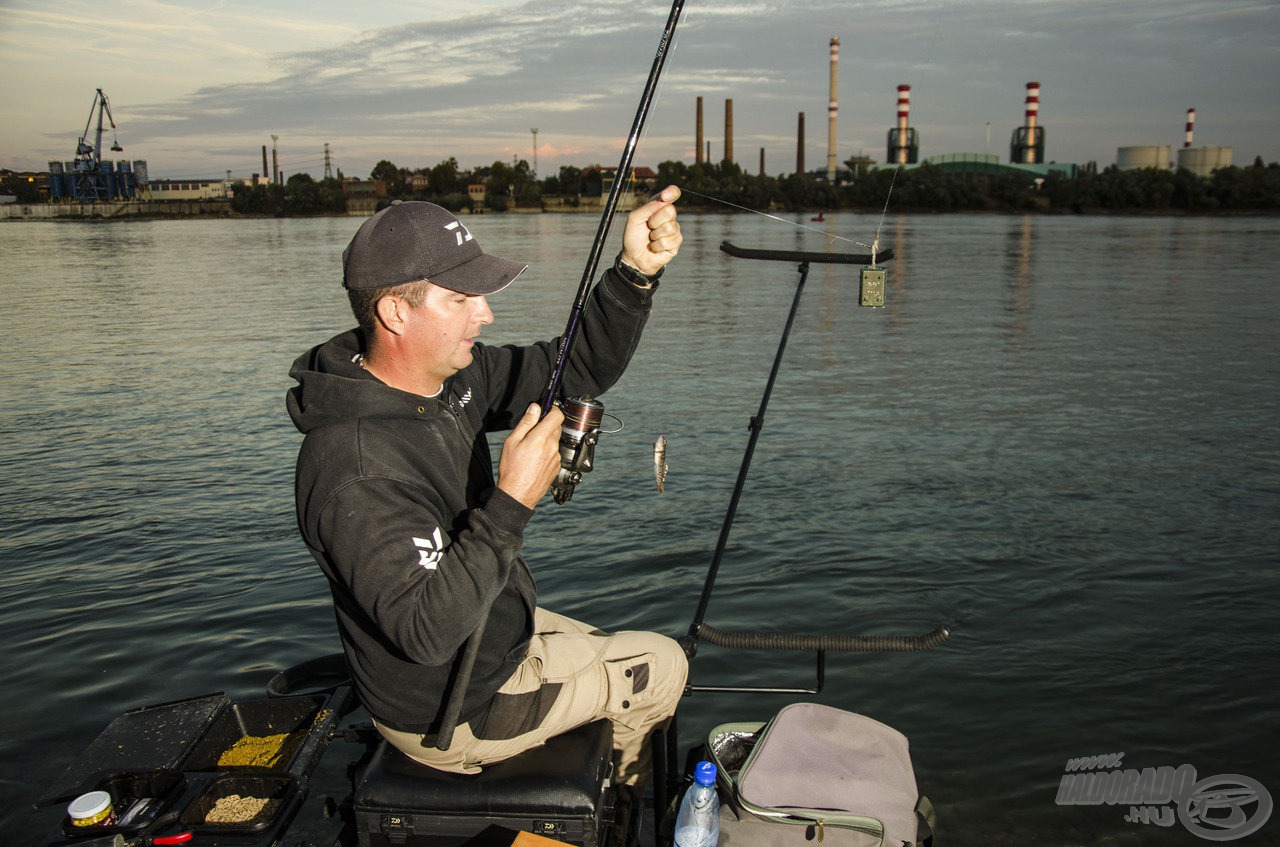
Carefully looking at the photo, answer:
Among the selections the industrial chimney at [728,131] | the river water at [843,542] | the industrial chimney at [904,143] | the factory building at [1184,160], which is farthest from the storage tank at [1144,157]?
the river water at [843,542]

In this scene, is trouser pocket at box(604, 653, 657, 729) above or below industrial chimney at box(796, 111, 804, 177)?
below

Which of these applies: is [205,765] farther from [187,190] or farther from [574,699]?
[187,190]

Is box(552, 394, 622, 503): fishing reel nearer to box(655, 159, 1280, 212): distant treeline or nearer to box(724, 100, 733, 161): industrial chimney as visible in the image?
box(655, 159, 1280, 212): distant treeline

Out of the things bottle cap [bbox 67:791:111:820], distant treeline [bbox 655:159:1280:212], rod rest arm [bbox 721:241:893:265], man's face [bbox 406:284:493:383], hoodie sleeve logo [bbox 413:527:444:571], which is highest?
distant treeline [bbox 655:159:1280:212]

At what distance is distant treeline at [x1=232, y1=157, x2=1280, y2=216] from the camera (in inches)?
2953

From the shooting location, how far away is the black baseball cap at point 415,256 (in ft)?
7.94

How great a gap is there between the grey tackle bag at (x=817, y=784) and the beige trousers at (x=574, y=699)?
0.23 metres

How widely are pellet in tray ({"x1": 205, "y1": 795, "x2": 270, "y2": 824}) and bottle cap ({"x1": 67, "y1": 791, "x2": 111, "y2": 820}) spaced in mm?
263

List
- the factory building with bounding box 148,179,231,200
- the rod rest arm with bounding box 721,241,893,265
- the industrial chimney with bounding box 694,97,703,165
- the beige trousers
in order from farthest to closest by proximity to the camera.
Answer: the factory building with bounding box 148,179,231,200, the industrial chimney with bounding box 694,97,703,165, the rod rest arm with bounding box 721,241,893,265, the beige trousers

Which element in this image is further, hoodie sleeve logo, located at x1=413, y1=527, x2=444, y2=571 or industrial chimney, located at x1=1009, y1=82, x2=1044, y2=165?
industrial chimney, located at x1=1009, y1=82, x2=1044, y2=165

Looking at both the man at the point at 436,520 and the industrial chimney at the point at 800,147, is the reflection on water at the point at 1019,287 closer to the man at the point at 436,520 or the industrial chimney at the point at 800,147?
the man at the point at 436,520

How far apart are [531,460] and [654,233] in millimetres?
954

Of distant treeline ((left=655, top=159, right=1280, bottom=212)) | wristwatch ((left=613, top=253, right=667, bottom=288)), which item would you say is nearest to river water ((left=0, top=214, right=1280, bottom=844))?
wristwatch ((left=613, top=253, right=667, bottom=288))

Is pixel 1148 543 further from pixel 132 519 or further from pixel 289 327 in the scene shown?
pixel 289 327
